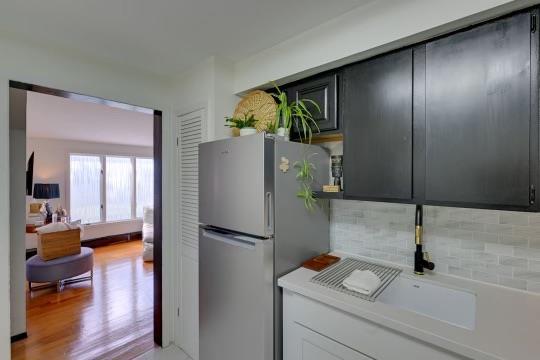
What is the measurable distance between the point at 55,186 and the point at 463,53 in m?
6.25

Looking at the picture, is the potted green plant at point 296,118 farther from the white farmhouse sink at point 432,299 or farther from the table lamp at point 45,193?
the table lamp at point 45,193

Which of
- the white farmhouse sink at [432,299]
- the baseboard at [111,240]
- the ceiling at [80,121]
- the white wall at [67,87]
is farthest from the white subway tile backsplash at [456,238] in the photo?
the baseboard at [111,240]

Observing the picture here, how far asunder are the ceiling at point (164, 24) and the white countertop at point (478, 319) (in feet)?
4.73

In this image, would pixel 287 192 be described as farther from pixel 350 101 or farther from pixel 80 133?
pixel 80 133

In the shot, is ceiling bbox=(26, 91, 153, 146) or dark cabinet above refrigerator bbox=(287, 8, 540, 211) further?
ceiling bbox=(26, 91, 153, 146)

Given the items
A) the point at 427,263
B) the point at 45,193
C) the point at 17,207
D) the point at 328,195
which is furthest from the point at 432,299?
the point at 45,193

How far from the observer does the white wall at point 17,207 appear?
2.22m

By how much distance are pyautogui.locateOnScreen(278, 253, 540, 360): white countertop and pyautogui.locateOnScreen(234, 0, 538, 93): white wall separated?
1.25 m

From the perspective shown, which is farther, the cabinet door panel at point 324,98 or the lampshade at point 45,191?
the lampshade at point 45,191

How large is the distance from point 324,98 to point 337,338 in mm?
1315

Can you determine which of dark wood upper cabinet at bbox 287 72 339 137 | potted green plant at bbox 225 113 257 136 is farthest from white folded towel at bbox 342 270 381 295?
potted green plant at bbox 225 113 257 136

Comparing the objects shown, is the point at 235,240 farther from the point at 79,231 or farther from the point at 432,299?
the point at 79,231

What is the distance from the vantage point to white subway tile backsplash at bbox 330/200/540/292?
48.0 inches

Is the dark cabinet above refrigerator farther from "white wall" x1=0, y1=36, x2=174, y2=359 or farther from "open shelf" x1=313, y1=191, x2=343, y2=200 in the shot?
"white wall" x1=0, y1=36, x2=174, y2=359
